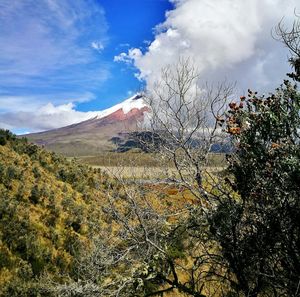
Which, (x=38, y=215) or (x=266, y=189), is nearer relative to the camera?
(x=266, y=189)

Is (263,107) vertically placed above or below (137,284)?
above

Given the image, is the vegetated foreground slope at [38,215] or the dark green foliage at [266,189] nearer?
the dark green foliage at [266,189]

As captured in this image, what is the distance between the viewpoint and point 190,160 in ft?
30.8

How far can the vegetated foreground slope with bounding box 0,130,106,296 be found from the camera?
42.6 feet

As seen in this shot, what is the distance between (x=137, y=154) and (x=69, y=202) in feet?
24.5

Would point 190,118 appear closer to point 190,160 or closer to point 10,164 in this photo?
point 190,160

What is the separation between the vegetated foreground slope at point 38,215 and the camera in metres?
13.0

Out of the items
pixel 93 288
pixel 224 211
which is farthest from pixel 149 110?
pixel 93 288

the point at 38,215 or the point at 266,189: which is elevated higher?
the point at 266,189

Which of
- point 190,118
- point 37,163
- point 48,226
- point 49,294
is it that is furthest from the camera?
point 37,163

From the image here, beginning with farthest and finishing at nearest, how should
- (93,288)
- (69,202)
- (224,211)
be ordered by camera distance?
(69,202) < (93,288) < (224,211)

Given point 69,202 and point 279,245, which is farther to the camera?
point 69,202

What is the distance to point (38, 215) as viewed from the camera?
53.3ft

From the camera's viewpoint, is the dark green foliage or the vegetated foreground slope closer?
the dark green foliage
